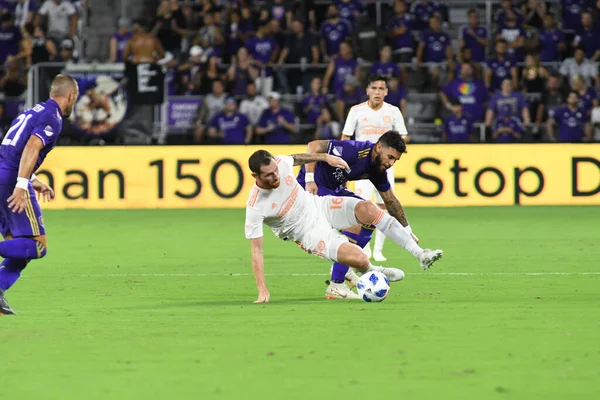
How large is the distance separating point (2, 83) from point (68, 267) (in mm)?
13741

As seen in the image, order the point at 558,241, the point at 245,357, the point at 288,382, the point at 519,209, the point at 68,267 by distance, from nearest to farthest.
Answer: the point at 288,382
the point at 245,357
the point at 68,267
the point at 558,241
the point at 519,209

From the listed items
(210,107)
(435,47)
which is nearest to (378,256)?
(210,107)

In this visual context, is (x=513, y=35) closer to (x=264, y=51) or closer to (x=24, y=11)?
(x=264, y=51)

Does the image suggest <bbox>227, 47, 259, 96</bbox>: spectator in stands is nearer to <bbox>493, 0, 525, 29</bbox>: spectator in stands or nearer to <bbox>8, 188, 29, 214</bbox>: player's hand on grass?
<bbox>493, 0, 525, 29</bbox>: spectator in stands

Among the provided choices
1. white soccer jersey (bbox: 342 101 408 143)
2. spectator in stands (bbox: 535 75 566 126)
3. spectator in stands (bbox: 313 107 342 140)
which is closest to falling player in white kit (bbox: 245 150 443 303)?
white soccer jersey (bbox: 342 101 408 143)

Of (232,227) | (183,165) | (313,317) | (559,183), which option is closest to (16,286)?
(313,317)

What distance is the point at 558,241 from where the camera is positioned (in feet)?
53.2

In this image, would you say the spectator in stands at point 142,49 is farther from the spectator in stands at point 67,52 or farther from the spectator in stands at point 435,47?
the spectator in stands at point 435,47

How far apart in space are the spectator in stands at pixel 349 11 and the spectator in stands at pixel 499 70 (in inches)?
128

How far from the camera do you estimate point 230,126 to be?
2436 centimetres

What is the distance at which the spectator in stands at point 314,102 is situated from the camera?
25.0 meters

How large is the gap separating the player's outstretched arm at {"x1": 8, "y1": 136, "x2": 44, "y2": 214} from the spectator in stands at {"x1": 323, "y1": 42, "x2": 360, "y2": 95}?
16.6 meters

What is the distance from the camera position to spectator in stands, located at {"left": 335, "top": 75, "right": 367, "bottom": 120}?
24.6 metres

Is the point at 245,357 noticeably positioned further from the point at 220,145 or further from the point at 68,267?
the point at 220,145
